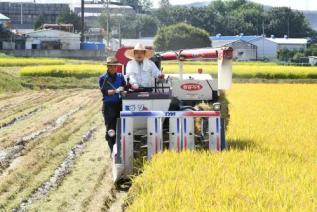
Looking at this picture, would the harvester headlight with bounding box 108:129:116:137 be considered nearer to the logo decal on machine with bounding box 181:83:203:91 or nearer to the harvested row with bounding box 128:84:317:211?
the harvested row with bounding box 128:84:317:211

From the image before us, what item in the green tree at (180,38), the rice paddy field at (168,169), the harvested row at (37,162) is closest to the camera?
the rice paddy field at (168,169)

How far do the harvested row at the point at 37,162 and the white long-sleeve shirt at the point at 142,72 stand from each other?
1834 millimetres

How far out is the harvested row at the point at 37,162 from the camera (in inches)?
305

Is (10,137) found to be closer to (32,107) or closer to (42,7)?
(32,107)

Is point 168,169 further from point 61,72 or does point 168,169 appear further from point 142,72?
point 61,72

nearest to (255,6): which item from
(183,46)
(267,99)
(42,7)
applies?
(42,7)

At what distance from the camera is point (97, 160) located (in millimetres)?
10133

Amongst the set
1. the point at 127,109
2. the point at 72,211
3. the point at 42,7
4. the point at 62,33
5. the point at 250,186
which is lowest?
the point at 72,211

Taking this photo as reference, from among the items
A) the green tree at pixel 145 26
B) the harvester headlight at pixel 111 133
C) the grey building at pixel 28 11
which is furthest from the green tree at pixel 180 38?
the harvester headlight at pixel 111 133

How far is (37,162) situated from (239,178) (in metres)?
4.23

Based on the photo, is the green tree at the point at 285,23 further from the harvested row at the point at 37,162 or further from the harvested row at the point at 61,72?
the harvested row at the point at 37,162

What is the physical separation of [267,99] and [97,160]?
11320mm

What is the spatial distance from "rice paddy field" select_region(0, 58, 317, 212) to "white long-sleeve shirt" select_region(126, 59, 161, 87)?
1.45 m

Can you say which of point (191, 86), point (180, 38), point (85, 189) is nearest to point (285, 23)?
point (180, 38)
